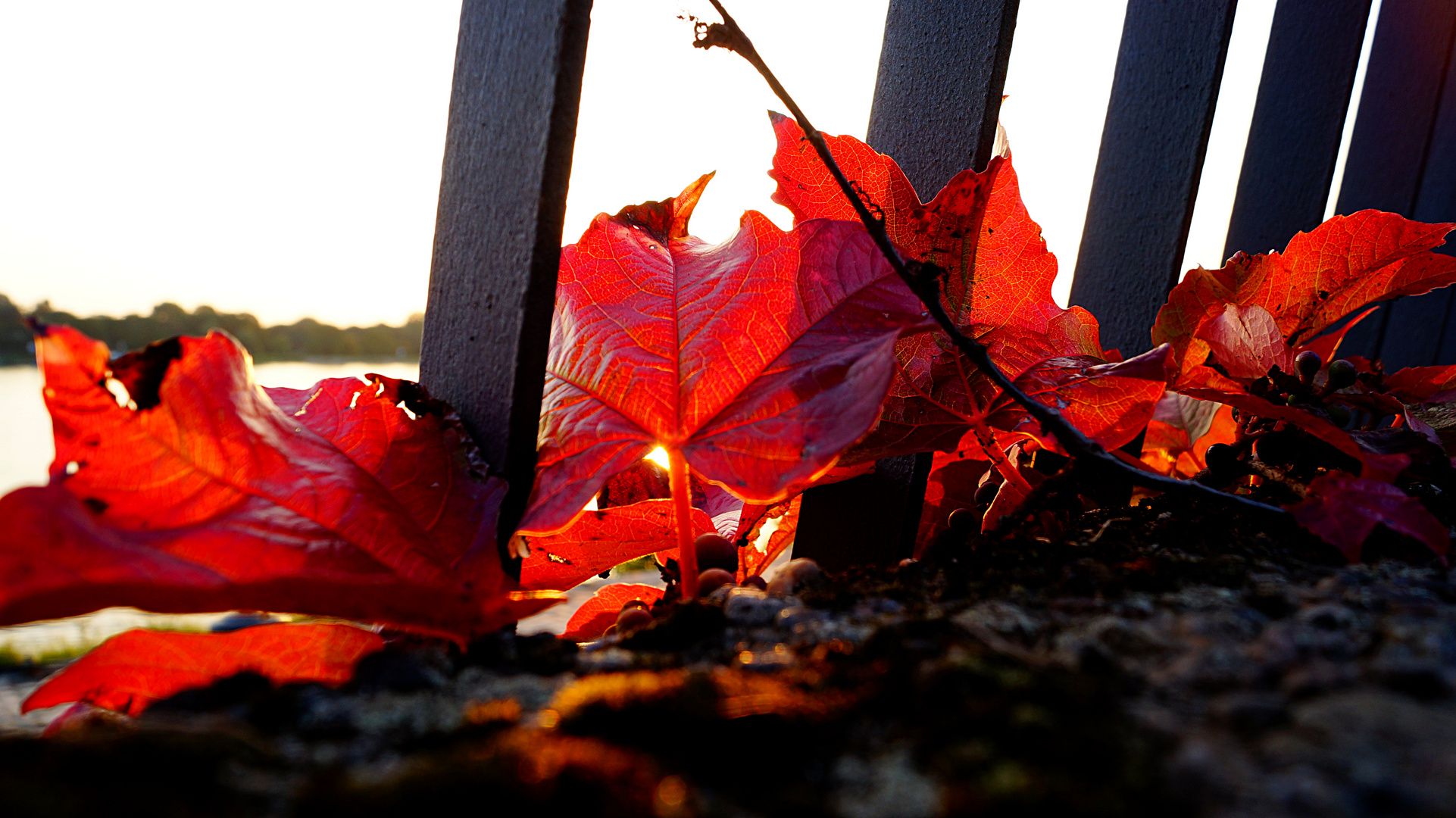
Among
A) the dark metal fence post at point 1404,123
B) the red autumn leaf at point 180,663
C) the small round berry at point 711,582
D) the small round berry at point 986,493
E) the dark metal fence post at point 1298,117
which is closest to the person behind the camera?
the red autumn leaf at point 180,663

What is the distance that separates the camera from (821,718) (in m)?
0.25

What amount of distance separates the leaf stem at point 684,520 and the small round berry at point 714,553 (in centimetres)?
6

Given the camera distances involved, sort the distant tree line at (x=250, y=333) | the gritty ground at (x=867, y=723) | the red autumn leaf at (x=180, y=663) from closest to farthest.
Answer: the gritty ground at (x=867, y=723) < the red autumn leaf at (x=180, y=663) < the distant tree line at (x=250, y=333)

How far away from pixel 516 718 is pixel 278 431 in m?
0.22

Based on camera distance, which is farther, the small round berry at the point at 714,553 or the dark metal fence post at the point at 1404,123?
the dark metal fence post at the point at 1404,123

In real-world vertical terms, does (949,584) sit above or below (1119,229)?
below

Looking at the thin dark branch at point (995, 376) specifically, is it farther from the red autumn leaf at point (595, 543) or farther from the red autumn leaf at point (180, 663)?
the red autumn leaf at point (180, 663)

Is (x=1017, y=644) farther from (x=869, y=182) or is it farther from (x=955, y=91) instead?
(x=955, y=91)

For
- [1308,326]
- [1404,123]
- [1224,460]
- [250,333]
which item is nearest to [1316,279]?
[1308,326]

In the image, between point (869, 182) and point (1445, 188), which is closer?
point (869, 182)

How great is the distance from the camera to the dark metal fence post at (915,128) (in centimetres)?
61

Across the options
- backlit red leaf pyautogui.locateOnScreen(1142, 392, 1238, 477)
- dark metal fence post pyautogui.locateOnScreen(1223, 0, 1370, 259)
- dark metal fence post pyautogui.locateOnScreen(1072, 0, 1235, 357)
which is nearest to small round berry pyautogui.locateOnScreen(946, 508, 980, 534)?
backlit red leaf pyautogui.locateOnScreen(1142, 392, 1238, 477)

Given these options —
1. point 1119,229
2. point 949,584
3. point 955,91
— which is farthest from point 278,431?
point 1119,229

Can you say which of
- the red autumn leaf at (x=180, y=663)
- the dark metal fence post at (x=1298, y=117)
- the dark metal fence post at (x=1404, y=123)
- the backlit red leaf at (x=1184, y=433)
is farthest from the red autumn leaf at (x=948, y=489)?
the dark metal fence post at (x=1404, y=123)
